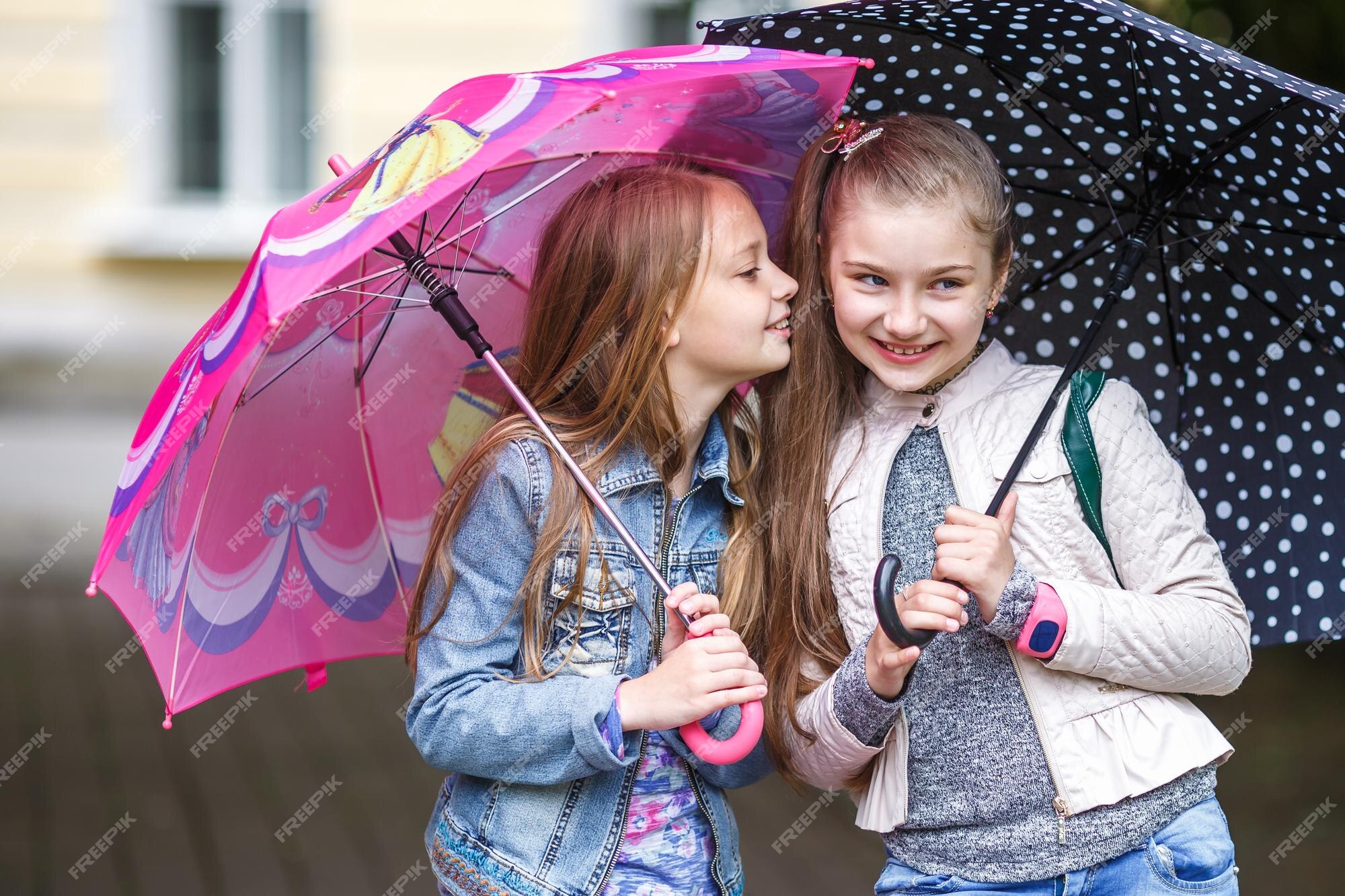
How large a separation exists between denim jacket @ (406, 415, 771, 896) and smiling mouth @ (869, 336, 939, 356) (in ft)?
1.41

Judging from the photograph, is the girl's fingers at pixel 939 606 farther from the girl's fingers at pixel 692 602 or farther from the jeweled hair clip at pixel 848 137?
the jeweled hair clip at pixel 848 137

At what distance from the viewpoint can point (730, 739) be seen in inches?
84.7

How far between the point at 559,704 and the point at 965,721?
64 cm

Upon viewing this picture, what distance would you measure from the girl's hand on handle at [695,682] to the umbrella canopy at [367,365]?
0.71m

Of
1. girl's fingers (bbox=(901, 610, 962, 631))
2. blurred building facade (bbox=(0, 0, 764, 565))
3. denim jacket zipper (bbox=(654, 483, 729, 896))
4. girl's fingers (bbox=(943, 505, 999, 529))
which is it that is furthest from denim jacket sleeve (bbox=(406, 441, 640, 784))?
blurred building facade (bbox=(0, 0, 764, 565))

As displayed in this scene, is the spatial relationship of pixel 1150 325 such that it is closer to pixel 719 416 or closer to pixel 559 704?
pixel 719 416

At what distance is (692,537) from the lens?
93.3 inches

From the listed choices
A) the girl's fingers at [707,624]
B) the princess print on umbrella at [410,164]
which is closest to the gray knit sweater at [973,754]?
the girl's fingers at [707,624]

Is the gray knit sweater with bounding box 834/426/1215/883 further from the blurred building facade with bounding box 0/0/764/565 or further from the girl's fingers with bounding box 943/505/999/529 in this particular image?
the blurred building facade with bounding box 0/0/764/565

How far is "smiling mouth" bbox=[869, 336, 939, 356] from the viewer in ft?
7.54

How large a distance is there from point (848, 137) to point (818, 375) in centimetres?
41

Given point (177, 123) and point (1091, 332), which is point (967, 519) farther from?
point (177, 123)

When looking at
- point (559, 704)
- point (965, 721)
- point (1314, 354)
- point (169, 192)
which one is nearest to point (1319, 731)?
point (1314, 354)

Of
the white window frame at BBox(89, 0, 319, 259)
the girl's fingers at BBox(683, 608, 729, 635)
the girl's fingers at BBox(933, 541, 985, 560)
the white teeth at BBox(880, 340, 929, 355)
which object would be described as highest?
the white teeth at BBox(880, 340, 929, 355)
